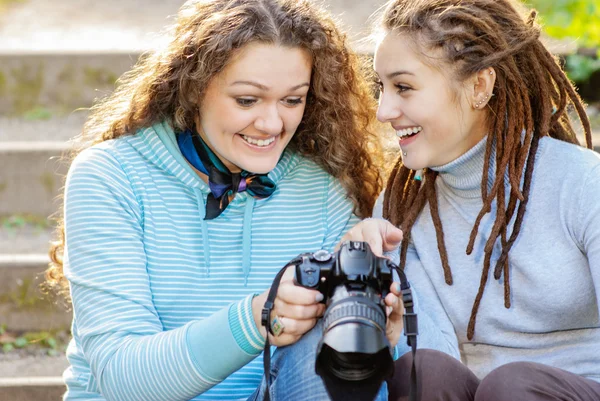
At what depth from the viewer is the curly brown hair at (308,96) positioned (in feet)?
6.15

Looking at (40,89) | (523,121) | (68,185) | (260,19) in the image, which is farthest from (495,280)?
(40,89)

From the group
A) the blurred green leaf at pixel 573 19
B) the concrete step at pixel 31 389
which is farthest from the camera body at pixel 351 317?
the blurred green leaf at pixel 573 19

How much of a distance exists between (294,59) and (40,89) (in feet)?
5.99

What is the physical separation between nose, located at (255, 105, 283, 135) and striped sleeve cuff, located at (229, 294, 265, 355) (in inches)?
17.2

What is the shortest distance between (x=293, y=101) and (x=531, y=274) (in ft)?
2.12

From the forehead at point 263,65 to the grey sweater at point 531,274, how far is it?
42 cm

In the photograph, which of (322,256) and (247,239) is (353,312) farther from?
(247,239)

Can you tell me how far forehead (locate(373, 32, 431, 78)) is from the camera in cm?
186

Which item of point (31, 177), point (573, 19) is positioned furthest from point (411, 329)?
point (573, 19)

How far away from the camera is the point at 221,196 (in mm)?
1940

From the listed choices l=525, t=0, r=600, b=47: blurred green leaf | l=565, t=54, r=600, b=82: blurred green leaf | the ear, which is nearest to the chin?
the ear

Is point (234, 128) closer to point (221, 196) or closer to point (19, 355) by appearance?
point (221, 196)

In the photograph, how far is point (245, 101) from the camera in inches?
73.8

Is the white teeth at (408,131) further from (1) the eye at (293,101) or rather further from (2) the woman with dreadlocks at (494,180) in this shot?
(1) the eye at (293,101)
